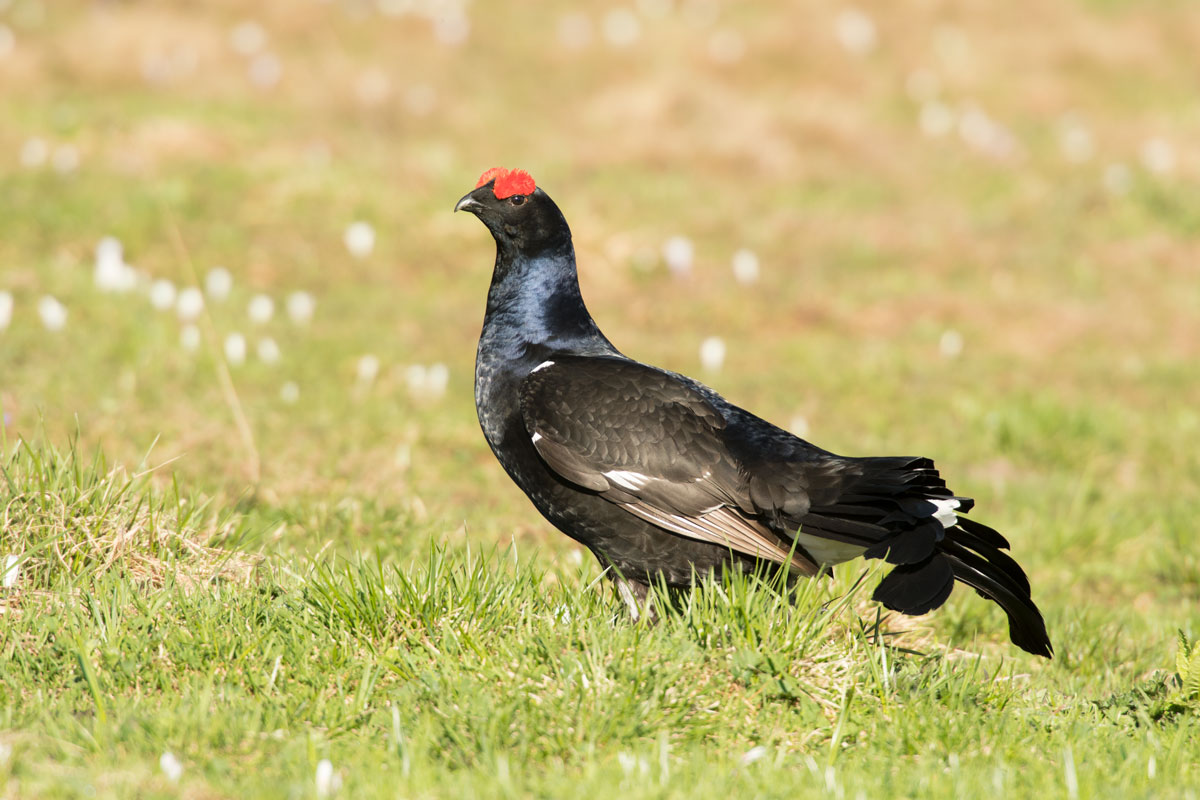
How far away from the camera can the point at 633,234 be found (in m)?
12.3

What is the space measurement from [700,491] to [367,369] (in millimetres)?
4253

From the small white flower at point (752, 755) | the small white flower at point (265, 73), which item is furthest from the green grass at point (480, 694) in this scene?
the small white flower at point (265, 73)

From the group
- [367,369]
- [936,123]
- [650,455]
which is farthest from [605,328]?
[936,123]

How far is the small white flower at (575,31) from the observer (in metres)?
18.6

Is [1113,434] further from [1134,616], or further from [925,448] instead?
[1134,616]

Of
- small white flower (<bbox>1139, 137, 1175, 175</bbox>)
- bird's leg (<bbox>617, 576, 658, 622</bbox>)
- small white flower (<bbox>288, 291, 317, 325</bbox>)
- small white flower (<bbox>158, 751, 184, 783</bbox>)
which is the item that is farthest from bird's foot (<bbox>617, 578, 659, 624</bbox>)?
small white flower (<bbox>1139, 137, 1175, 175</bbox>)

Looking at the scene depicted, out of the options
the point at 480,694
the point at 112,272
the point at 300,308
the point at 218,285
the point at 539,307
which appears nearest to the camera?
the point at 480,694

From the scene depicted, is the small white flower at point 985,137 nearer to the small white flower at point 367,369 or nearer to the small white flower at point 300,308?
the small white flower at point 300,308

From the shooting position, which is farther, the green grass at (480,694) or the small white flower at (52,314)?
the small white flower at (52,314)

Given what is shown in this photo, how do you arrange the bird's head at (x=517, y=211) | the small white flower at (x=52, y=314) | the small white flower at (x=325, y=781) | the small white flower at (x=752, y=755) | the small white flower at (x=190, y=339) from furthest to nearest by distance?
the small white flower at (x=190, y=339) < the small white flower at (x=52, y=314) < the bird's head at (x=517, y=211) < the small white flower at (x=752, y=755) < the small white flower at (x=325, y=781)

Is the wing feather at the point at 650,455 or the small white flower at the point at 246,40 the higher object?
the small white flower at the point at 246,40

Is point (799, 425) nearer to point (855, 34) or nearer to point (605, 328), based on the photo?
point (605, 328)

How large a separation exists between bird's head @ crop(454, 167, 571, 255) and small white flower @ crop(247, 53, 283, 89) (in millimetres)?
10679

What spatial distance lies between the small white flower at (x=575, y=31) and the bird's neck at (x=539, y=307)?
13.8 metres
